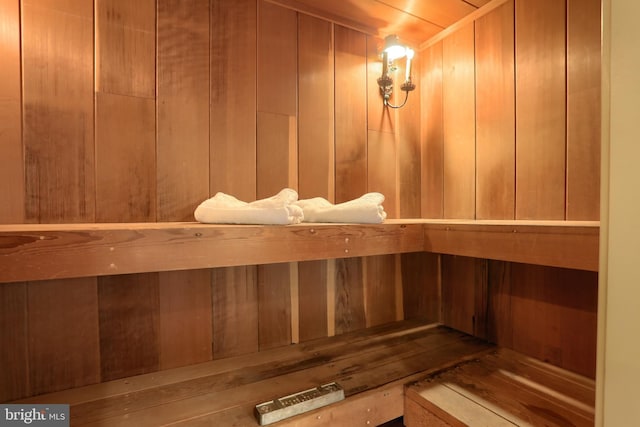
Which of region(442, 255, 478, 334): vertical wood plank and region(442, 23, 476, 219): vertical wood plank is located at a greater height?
region(442, 23, 476, 219): vertical wood plank

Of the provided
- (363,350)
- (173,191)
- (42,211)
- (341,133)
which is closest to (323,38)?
(341,133)

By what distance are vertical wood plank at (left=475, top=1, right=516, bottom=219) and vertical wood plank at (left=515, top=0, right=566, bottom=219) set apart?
29 millimetres

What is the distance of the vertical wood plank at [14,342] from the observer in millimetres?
874

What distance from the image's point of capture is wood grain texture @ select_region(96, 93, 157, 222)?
96 centimetres

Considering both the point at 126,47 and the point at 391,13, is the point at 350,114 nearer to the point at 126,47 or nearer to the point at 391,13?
the point at 391,13

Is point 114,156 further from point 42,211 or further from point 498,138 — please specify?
point 498,138

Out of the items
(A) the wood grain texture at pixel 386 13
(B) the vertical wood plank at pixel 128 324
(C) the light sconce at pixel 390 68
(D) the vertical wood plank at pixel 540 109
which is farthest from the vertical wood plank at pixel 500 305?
(B) the vertical wood plank at pixel 128 324

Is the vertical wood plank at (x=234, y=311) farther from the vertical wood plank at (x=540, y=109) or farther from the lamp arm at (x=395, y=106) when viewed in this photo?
the vertical wood plank at (x=540, y=109)

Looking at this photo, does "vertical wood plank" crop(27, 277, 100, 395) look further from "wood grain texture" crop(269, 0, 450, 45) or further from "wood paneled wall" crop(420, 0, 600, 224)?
"wood paneled wall" crop(420, 0, 600, 224)

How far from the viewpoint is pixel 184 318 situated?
1087 millimetres

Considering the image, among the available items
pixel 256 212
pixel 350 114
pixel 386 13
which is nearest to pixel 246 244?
pixel 256 212

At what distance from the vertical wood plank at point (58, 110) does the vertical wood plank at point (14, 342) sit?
0.22 m

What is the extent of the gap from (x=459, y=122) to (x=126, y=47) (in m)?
1.29

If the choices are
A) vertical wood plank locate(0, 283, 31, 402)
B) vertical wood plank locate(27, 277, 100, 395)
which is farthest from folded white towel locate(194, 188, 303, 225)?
vertical wood plank locate(0, 283, 31, 402)
